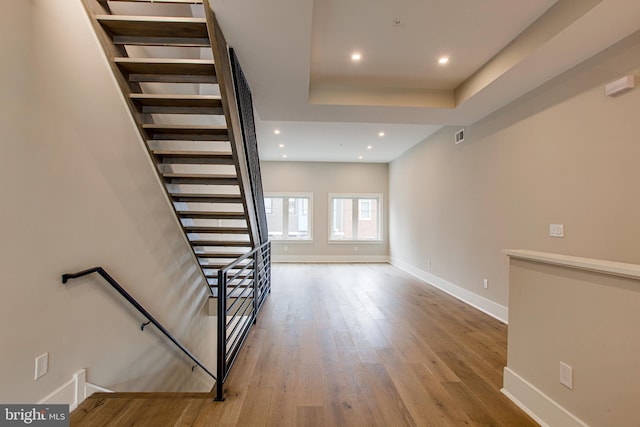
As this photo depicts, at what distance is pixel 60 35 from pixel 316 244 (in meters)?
7.10

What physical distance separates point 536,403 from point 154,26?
12.5ft

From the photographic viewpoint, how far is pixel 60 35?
72.3 inches

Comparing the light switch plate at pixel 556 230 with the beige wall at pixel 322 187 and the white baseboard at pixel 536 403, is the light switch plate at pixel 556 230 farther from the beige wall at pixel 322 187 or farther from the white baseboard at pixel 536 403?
the beige wall at pixel 322 187

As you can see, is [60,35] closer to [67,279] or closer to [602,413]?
[67,279]

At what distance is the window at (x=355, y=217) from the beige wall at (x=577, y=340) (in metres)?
6.49

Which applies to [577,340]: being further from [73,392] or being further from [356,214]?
[356,214]

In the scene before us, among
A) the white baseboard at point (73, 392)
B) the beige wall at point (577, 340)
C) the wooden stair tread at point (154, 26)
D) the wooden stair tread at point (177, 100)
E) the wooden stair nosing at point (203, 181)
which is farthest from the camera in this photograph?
the wooden stair nosing at point (203, 181)

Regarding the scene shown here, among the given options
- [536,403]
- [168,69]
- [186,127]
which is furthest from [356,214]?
[536,403]

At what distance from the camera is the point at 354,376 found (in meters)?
2.33

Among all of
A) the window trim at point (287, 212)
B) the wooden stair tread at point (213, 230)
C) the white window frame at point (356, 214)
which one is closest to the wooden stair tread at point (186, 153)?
the wooden stair tread at point (213, 230)

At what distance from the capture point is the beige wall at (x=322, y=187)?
8.39 m

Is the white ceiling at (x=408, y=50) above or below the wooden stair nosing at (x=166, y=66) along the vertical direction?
above

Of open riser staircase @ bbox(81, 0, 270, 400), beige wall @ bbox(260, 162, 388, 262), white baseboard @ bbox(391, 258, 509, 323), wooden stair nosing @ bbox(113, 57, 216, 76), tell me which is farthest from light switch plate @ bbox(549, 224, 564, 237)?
beige wall @ bbox(260, 162, 388, 262)

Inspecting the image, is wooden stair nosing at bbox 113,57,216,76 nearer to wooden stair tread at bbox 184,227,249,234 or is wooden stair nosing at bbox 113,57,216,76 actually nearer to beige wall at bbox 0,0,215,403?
beige wall at bbox 0,0,215,403
